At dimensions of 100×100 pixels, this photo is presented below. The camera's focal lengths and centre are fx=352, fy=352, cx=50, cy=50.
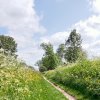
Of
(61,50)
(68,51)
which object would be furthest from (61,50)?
(68,51)

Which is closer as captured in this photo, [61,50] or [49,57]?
[49,57]

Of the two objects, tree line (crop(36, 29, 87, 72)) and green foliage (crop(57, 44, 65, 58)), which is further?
green foliage (crop(57, 44, 65, 58))

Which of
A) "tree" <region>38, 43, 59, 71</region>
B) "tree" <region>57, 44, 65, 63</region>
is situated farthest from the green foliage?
"tree" <region>38, 43, 59, 71</region>

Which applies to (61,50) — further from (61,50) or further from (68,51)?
(68,51)

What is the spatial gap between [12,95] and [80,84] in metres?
14.1

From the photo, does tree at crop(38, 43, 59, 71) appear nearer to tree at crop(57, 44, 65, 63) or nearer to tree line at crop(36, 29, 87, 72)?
tree line at crop(36, 29, 87, 72)

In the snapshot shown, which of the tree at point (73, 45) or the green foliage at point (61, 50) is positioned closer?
the tree at point (73, 45)

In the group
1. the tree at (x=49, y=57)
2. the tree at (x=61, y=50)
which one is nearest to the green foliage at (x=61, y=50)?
the tree at (x=61, y=50)

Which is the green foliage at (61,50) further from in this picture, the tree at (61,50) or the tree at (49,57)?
the tree at (49,57)

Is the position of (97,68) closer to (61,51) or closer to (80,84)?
(80,84)

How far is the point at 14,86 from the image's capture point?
12.1 metres

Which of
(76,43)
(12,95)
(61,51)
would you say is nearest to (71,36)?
(76,43)

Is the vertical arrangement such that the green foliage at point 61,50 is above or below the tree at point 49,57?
above

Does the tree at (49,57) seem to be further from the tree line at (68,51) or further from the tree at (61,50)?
the tree at (61,50)
